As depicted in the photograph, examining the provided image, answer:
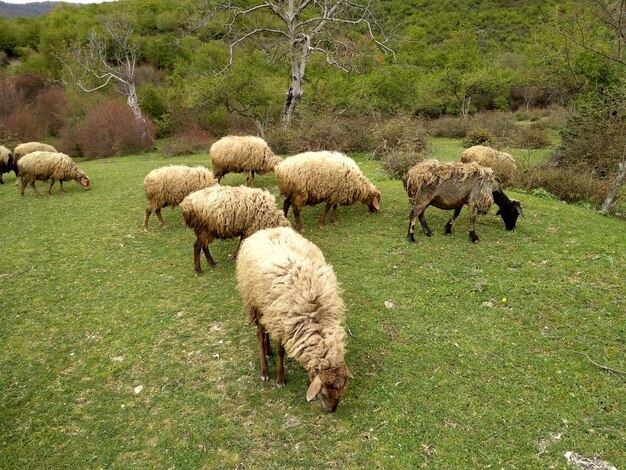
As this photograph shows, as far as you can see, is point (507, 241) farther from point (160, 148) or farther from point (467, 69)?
point (467, 69)

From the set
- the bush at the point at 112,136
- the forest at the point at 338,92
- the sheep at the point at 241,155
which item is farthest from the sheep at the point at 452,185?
the bush at the point at 112,136

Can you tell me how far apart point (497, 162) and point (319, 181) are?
8.37 m

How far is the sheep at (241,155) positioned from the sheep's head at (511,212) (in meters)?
7.32

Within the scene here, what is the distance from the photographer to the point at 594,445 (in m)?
4.23

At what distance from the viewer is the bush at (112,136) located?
91.3ft

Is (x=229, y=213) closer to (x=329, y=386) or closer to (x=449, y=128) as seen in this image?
(x=329, y=386)

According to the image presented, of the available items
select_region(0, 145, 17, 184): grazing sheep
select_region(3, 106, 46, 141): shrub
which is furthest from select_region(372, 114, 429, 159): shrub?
select_region(3, 106, 46, 141): shrub

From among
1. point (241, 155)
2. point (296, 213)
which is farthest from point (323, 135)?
point (296, 213)

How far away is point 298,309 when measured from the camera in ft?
16.1

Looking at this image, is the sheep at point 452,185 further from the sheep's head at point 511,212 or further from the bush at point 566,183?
the bush at point 566,183

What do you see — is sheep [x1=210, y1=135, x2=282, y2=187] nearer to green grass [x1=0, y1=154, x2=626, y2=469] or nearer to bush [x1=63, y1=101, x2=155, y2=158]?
green grass [x1=0, y1=154, x2=626, y2=469]

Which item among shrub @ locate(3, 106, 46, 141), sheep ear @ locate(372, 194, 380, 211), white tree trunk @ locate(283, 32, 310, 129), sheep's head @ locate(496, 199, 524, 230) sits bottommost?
shrub @ locate(3, 106, 46, 141)

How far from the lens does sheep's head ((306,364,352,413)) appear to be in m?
4.50

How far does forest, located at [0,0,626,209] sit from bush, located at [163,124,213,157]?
0.40 ft
